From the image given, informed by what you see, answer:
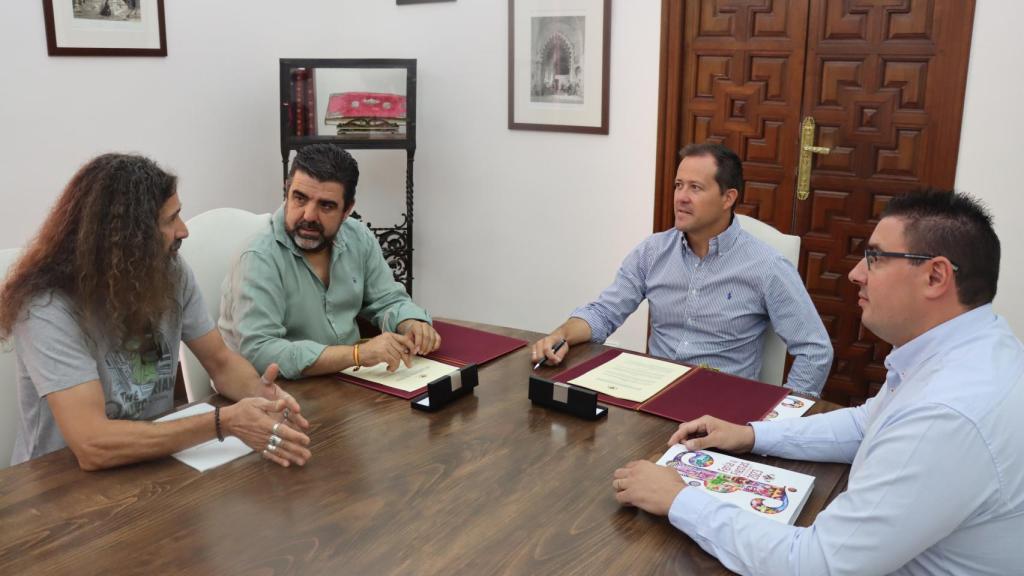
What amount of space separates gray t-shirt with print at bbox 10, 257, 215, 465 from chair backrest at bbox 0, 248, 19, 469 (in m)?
0.03

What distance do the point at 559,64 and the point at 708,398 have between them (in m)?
2.34

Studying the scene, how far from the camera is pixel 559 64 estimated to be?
3.81 m

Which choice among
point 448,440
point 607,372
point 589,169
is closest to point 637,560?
point 448,440

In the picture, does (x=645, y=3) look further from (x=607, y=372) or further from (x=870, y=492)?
(x=870, y=492)

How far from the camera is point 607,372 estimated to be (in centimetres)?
204

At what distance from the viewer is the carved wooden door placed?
9.84 ft

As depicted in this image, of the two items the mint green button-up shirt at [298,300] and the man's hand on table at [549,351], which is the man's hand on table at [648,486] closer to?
the man's hand on table at [549,351]

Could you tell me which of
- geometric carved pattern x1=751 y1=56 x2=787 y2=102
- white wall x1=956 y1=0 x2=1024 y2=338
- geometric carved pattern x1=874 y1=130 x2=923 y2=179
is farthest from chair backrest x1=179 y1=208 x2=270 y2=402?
white wall x1=956 y1=0 x2=1024 y2=338

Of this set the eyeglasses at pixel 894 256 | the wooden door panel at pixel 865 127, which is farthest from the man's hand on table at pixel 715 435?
the wooden door panel at pixel 865 127

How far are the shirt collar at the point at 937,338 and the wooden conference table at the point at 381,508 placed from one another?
281 millimetres

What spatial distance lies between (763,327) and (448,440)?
1198 millimetres

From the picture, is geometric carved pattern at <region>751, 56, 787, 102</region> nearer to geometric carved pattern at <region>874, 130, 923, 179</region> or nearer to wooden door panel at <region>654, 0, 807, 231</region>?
wooden door panel at <region>654, 0, 807, 231</region>

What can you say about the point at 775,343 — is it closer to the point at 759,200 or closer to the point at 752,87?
the point at 759,200

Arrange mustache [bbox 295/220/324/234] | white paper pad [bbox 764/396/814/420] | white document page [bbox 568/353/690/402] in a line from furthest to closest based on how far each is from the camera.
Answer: mustache [bbox 295/220/324/234], white document page [bbox 568/353/690/402], white paper pad [bbox 764/396/814/420]
